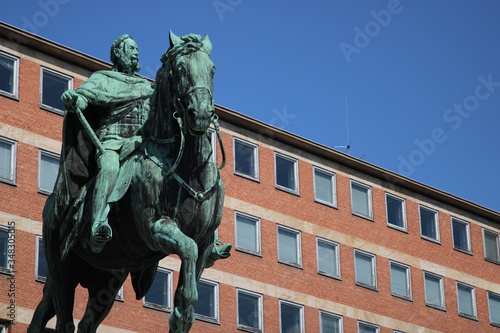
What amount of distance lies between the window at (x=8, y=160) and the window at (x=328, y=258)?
16861mm

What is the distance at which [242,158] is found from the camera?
5828 cm

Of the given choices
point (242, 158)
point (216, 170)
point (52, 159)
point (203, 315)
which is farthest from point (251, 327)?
point (216, 170)

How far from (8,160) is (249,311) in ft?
43.4

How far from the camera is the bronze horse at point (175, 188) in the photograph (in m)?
15.9

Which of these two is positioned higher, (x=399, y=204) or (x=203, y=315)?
(x=399, y=204)

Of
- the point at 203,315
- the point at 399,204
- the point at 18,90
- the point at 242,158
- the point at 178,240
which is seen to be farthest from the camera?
the point at 399,204

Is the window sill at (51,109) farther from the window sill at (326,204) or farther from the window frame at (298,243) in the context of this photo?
the window sill at (326,204)

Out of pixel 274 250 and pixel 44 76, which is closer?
pixel 44 76

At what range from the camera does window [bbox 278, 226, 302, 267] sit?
59188 millimetres

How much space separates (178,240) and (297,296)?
4382 centimetres

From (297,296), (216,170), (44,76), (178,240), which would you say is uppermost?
(44,76)

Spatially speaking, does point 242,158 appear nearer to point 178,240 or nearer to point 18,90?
point 18,90

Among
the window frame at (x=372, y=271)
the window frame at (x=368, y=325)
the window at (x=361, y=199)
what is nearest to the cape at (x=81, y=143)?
the window frame at (x=368, y=325)

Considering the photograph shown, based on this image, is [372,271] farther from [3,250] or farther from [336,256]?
[3,250]
